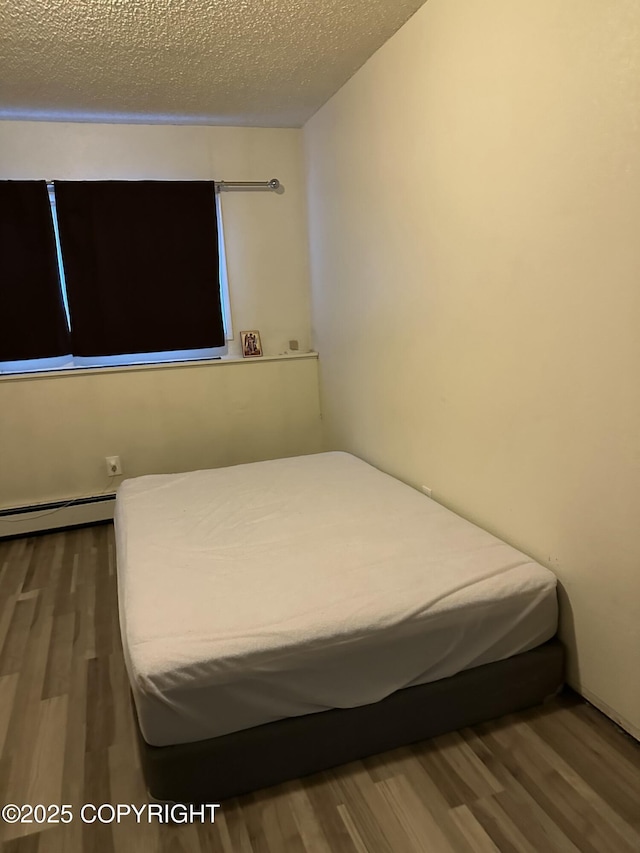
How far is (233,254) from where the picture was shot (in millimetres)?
3576

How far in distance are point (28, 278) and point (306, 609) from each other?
2590 mm

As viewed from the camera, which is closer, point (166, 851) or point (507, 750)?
point (166, 851)

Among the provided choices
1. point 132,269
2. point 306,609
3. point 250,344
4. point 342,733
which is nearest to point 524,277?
point 306,609

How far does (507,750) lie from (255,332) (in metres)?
2.70

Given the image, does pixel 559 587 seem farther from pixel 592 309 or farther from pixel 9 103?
pixel 9 103

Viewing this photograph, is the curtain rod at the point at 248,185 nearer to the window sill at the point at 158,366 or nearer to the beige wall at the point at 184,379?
the beige wall at the point at 184,379

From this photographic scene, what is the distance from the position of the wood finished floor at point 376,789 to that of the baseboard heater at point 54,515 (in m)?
1.45

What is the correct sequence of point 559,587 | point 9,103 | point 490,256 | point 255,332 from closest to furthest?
point 559,587
point 490,256
point 9,103
point 255,332

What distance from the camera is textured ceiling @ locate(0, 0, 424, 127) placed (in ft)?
6.65

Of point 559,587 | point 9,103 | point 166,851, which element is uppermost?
point 9,103

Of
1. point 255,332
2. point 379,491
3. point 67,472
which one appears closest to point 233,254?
point 255,332

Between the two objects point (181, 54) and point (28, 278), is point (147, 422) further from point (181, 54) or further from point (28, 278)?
point (181, 54)

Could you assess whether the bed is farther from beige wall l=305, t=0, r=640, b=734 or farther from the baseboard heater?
the baseboard heater

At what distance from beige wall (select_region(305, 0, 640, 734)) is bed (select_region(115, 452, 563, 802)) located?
0.65 feet
